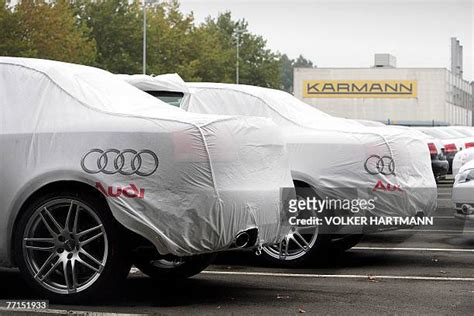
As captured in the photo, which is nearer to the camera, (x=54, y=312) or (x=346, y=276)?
(x=54, y=312)

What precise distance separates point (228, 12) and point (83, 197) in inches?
2934

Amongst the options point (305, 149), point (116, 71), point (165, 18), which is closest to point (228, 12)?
point (165, 18)

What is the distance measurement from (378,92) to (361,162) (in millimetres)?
76677

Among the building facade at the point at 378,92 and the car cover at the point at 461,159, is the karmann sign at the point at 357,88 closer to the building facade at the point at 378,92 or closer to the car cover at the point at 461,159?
the building facade at the point at 378,92

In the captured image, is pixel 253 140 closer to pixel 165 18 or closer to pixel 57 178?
pixel 57 178

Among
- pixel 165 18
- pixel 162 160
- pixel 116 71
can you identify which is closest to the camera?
pixel 162 160

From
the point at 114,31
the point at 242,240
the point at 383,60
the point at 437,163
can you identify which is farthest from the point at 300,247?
the point at 383,60

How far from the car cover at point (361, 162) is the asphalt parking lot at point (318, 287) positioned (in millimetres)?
618

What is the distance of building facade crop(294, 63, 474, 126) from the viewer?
8381cm

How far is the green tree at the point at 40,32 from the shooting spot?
40.1 metres

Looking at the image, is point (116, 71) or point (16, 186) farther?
point (116, 71)

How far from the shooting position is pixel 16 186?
7.00 metres

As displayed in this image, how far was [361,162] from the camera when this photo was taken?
30.6 ft

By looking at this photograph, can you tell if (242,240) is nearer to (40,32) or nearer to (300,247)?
(300,247)
